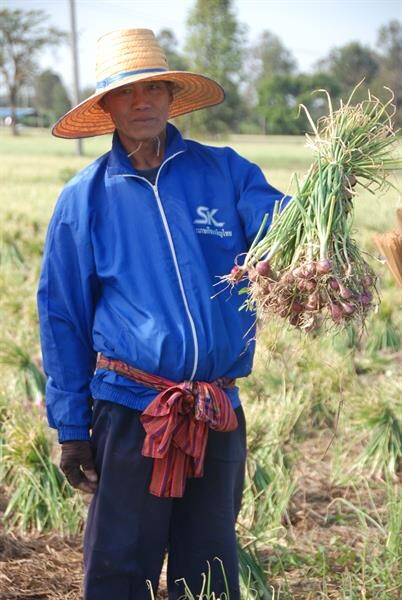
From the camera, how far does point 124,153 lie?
2775 mm

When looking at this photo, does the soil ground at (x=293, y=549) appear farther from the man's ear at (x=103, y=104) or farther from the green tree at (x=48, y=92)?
the green tree at (x=48, y=92)

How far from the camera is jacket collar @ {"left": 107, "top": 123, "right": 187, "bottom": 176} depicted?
274 centimetres

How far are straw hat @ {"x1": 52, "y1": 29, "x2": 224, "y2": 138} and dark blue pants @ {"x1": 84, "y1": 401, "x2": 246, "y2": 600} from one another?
89 centimetres

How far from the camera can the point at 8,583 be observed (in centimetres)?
350

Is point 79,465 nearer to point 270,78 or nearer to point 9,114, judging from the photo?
point 270,78

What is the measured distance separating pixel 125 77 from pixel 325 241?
0.83 meters

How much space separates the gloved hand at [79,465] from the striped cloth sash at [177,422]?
9.3 inches

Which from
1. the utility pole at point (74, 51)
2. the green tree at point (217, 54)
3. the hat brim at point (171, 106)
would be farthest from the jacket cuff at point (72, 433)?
the utility pole at point (74, 51)

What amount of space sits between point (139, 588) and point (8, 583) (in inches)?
34.7

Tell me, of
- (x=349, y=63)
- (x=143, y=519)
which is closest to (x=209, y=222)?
(x=143, y=519)

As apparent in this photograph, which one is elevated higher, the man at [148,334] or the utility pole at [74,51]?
the utility pole at [74,51]

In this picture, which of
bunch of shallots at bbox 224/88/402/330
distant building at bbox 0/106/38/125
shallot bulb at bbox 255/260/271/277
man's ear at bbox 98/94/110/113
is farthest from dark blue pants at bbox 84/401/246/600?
distant building at bbox 0/106/38/125

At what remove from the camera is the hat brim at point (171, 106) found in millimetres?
2893

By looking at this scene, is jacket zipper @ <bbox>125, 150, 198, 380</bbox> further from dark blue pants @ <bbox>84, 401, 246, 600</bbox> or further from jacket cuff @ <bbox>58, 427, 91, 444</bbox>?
jacket cuff @ <bbox>58, 427, 91, 444</bbox>
